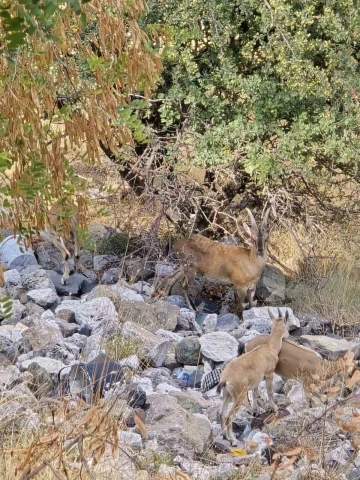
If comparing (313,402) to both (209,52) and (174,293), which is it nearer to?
(174,293)

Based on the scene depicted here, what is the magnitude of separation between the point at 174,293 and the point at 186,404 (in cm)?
423

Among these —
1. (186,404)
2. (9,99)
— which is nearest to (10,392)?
(186,404)

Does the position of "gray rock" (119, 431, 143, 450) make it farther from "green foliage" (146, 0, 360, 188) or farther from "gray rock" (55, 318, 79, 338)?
"green foliage" (146, 0, 360, 188)

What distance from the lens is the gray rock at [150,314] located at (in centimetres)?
1006

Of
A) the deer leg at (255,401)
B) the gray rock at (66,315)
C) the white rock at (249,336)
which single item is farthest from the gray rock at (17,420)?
the white rock at (249,336)

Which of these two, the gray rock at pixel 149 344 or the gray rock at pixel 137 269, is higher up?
the gray rock at pixel 149 344

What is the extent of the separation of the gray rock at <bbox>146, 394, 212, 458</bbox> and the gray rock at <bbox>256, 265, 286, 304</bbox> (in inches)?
192

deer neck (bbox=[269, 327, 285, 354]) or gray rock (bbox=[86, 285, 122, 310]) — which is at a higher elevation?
deer neck (bbox=[269, 327, 285, 354])

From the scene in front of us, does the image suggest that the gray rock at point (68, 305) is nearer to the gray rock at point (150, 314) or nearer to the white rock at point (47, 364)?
the gray rock at point (150, 314)

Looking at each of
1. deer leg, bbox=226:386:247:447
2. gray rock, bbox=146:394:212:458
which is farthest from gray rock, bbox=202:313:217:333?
gray rock, bbox=146:394:212:458

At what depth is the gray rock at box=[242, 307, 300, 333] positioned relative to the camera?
10.6 metres

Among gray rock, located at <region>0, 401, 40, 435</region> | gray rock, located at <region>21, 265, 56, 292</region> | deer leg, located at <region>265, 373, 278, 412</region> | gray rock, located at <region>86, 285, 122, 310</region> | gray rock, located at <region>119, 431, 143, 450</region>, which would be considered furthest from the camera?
gray rock, located at <region>21, 265, 56, 292</region>

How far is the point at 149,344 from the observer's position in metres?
9.12

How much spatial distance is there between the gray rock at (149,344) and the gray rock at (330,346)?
5.39 ft
